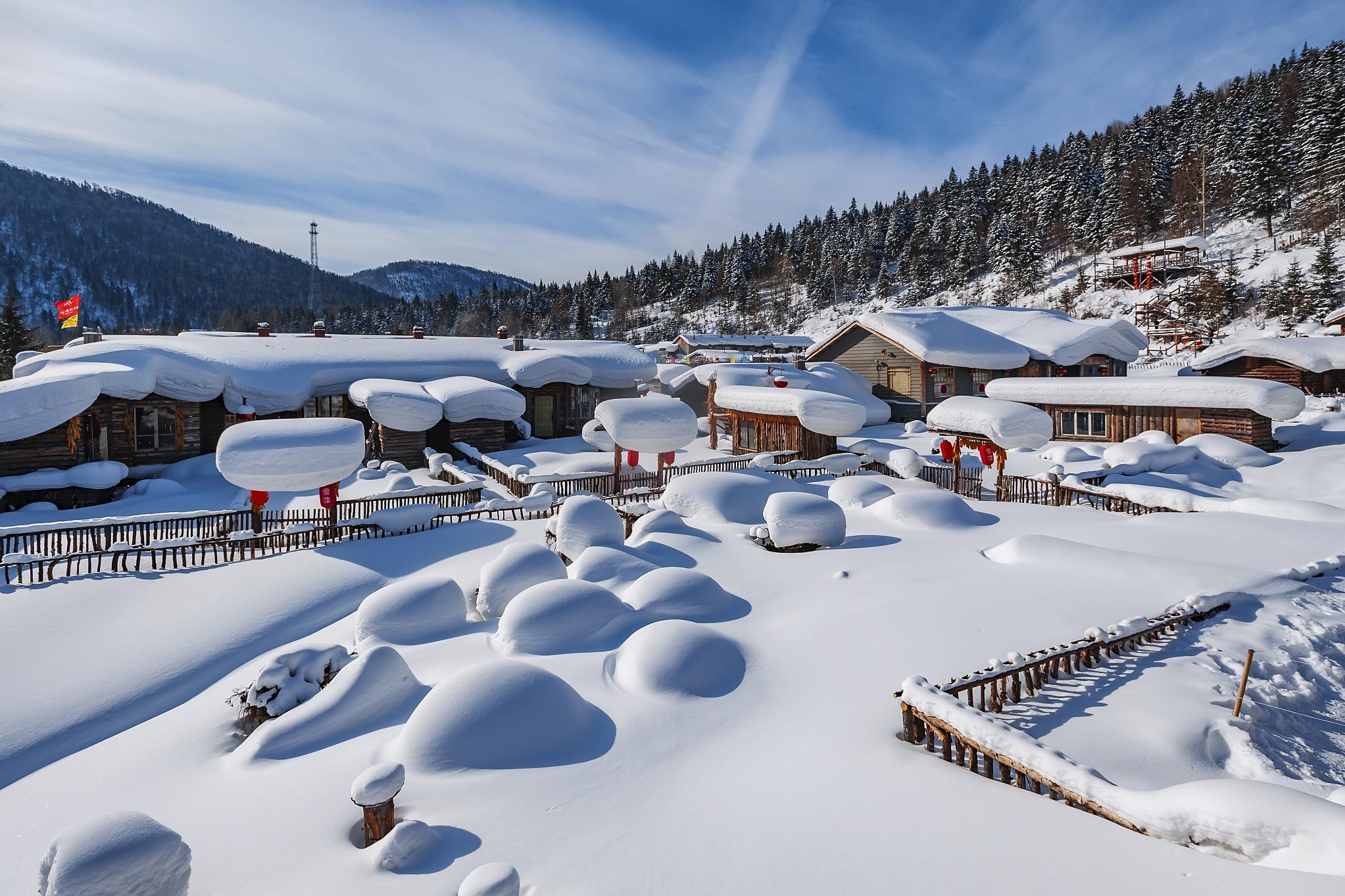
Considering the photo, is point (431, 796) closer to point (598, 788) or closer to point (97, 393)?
point (598, 788)

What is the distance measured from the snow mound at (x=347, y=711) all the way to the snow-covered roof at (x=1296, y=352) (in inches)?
1532

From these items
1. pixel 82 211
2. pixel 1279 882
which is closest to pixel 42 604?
pixel 1279 882

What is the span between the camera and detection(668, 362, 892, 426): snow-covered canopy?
105 ft

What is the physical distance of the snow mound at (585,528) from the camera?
42.3 ft

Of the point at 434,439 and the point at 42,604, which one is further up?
the point at 434,439

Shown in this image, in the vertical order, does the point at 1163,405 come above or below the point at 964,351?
below

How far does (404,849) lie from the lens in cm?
489

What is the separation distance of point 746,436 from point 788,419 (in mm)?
3299

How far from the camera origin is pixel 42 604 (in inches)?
410

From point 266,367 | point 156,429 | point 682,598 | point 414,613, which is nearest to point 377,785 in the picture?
point 414,613

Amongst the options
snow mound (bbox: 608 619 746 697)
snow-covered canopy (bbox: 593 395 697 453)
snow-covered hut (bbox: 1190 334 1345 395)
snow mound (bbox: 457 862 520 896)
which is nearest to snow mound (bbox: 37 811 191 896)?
snow mound (bbox: 457 862 520 896)

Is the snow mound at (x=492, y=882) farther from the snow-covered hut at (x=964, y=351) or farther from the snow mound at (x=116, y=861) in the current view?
the snow-covered hut at (x=964, y=351)

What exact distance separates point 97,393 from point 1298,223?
3432 inches

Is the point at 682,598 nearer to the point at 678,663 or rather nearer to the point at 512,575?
the point at 678,663
